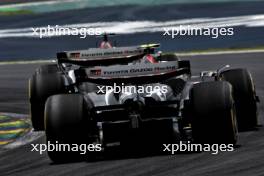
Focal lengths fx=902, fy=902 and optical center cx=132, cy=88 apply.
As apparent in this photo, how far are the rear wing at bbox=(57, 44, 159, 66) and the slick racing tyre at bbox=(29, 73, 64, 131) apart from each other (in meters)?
0.33

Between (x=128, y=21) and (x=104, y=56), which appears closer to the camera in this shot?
(x=104, y=56)

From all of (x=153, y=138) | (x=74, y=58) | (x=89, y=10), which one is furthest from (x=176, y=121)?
(x=89, y=10)

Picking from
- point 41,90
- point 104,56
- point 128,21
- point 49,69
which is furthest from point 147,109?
point 128,21

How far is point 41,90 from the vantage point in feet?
43.1

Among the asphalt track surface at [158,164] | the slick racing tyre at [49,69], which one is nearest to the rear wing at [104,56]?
the asphalt track surface at [158,164]

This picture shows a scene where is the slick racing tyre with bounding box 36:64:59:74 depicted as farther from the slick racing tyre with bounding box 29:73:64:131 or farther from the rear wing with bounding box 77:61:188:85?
the rear wing with bounding box 77:61:188:85

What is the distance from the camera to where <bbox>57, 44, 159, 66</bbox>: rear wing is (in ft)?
42.7

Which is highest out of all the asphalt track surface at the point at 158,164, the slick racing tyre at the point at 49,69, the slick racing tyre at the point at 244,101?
the slick racing tyre at the point at 49,69

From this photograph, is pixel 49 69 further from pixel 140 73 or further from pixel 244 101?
pixel 140 73

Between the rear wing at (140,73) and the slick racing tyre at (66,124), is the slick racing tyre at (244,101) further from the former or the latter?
the slick racing tyre at (66,124)

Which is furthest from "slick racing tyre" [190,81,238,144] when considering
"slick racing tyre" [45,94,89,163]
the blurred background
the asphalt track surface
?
the blurred background

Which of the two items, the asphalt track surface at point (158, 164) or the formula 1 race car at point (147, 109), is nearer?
the asphalt track surface at point (158, 164)

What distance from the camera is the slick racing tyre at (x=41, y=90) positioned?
13070mm

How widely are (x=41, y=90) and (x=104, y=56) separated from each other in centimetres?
105
